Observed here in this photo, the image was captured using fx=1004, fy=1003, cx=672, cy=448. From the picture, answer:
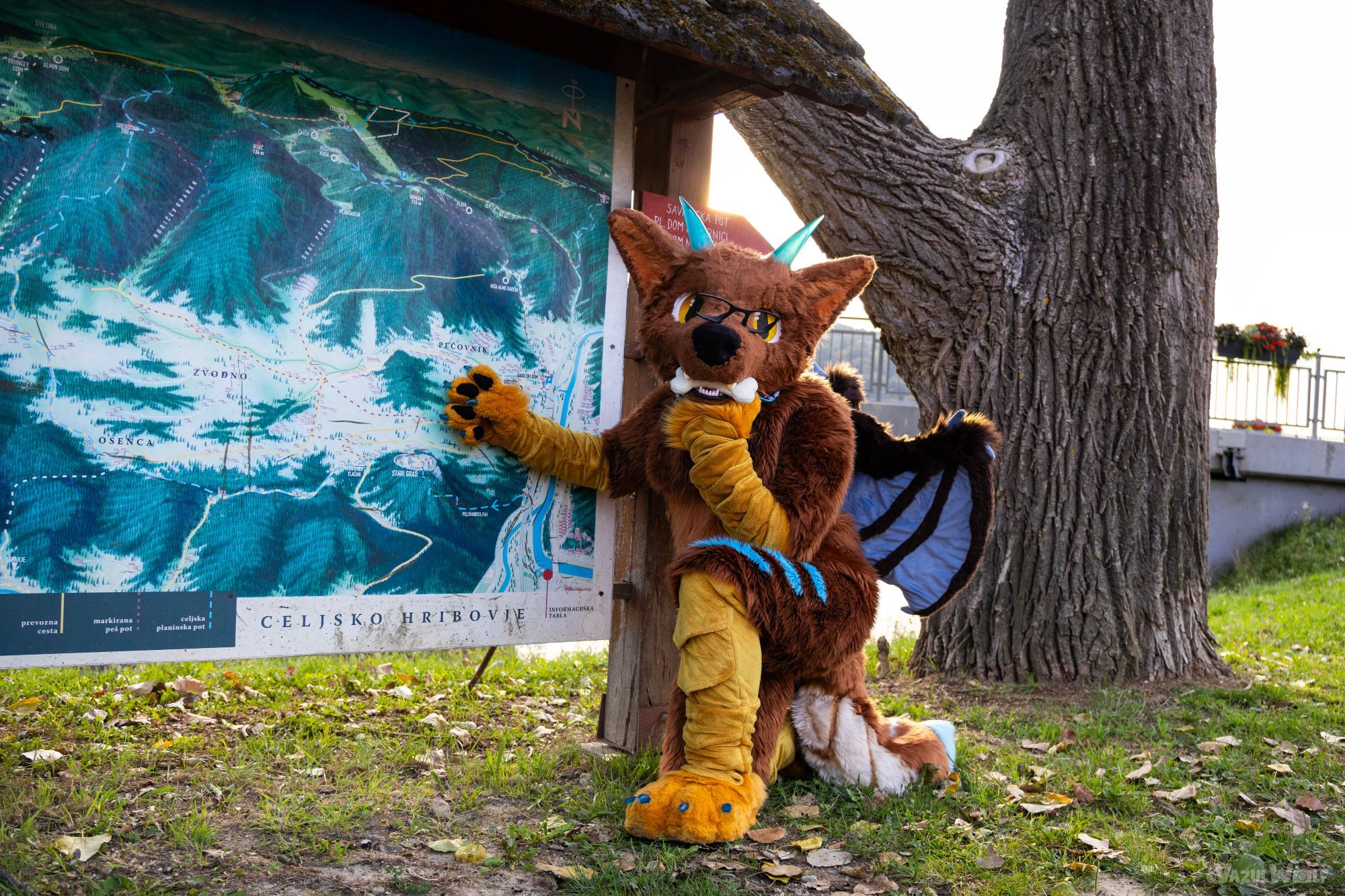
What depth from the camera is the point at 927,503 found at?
3766mm

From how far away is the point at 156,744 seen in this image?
377 cm

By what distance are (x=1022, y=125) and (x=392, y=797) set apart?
4.54 meters

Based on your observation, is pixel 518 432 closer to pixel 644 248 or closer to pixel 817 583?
pixel 644 248

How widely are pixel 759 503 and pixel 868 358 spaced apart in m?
10.8

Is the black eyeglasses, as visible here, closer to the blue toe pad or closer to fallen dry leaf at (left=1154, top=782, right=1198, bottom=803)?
the blue toe pad

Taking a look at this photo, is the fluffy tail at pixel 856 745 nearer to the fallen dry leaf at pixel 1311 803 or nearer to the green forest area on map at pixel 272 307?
the green forest area on map at pixel 272 307

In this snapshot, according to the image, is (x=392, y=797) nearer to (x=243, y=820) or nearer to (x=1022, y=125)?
(x=243, y=820)

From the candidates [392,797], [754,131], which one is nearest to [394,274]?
[392,797]

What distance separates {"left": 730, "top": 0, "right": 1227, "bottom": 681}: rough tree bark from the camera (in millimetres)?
5164

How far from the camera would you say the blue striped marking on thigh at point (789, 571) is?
129 inches

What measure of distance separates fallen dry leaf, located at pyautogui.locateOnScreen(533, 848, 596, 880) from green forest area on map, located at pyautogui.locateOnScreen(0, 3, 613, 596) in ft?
3.22

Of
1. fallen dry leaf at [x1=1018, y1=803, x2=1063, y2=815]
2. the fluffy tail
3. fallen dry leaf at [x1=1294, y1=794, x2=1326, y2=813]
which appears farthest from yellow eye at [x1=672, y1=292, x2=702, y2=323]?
fallen dry leaf at [x1=1294, y1=794, x2=1326, y2=813]

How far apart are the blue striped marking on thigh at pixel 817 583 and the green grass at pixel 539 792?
0.74 m

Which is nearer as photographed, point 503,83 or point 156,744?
point 503,83
